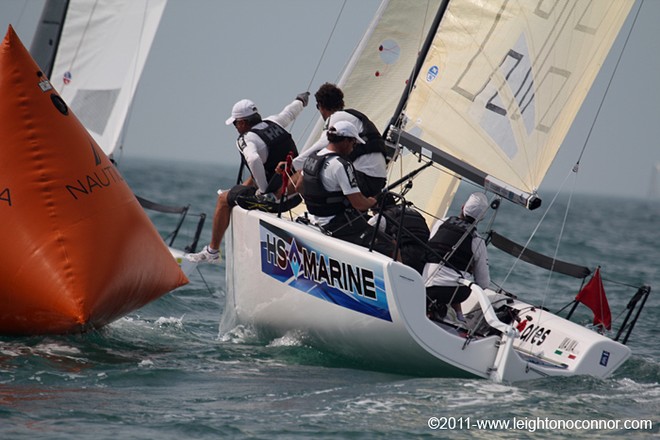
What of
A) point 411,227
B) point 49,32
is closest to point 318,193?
point 411,227

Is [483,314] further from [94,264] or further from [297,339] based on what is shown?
[94,264]

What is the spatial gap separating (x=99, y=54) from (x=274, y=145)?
273 inches

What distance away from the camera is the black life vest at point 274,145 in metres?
7.51

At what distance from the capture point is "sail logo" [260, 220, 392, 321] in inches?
244

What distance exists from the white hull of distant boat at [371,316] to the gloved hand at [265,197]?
219 millimetres

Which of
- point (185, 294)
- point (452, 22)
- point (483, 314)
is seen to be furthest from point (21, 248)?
point (185, 294)

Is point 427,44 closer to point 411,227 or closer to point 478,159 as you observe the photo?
point 478,159

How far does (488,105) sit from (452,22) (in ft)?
2.10

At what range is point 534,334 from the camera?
24.0ft

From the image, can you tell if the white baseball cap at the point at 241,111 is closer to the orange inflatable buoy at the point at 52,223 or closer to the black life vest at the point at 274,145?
the black life vest at the point at 274,145

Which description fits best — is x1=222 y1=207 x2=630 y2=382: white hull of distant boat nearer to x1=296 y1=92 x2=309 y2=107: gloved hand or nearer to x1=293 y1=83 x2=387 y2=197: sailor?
x1=293 y1=83 x2=387 y2=197: sailor

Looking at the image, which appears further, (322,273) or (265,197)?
(265,197)

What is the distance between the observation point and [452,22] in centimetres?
747

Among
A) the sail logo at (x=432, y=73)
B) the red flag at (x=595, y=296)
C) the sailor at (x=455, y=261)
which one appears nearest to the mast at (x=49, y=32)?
the sail logo at (x=432, y=73)
